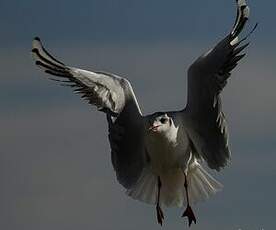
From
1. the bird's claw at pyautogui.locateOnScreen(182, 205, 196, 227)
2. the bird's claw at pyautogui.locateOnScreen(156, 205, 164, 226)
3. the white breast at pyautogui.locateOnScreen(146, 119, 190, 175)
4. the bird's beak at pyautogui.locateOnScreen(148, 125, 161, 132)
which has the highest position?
the bird's beak at pyautogui.locateOnScreen(148, 125, 161, 132)

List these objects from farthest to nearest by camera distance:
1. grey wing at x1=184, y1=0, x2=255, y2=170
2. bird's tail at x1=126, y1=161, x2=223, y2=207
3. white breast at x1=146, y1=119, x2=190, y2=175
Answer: bird's tail at x1=126, y1=161, x2=223, y2=207
white breast at x1=146, y1=119, x2=190, y2=175
grey wing at x1=184, y1=0, x2=255, y2=170

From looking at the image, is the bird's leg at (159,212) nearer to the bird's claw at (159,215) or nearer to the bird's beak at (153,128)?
the bird's claw at (159,215)

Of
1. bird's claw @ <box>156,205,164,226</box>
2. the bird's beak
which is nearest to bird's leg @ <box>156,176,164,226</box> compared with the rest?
bird's claw @ <box>156,205,164,226</box>

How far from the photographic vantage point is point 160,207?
3422 centimetres

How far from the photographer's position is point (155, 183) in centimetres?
3431

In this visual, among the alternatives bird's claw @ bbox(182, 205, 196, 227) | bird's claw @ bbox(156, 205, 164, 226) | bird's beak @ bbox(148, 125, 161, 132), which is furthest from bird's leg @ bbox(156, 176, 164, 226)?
bird's beak @ bbox(148, 125, 161, 132)

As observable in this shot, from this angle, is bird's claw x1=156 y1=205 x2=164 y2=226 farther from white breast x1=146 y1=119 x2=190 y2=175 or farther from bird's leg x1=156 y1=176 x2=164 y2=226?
white breast x1=146 y1=119 x2=190 y2=175

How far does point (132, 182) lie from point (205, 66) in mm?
1338

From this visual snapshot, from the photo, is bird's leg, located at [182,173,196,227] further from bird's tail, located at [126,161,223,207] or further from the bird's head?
the bird's head

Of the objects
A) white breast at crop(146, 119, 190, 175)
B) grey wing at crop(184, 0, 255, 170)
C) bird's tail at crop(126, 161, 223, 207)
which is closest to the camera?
grey wing at crop(184, 0, 255, 170)

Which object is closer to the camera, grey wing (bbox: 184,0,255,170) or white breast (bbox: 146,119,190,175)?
grey wing (bbox: 184,0,255,170)

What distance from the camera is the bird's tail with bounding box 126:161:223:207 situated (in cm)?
3431

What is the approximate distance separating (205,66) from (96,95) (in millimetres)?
984

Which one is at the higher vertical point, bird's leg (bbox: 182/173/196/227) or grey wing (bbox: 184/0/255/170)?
grey wing (bbox: 184/0/255/170)
